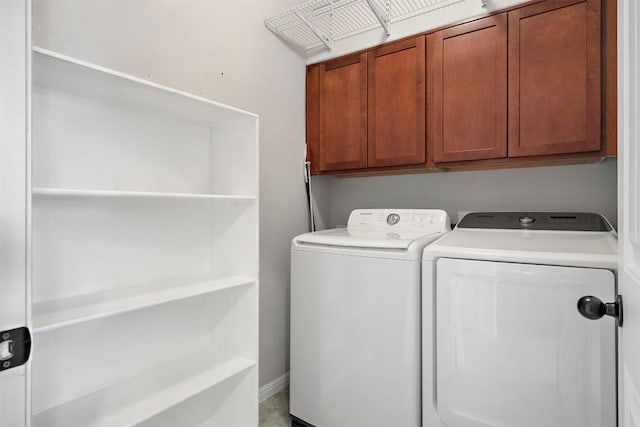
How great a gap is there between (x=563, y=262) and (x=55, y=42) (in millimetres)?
1873

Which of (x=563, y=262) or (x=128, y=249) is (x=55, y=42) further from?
(x=563, y=262)

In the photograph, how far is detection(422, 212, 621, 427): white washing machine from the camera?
1084mm

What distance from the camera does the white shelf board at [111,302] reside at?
38.9 inches

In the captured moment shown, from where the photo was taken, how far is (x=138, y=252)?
4.64 ft

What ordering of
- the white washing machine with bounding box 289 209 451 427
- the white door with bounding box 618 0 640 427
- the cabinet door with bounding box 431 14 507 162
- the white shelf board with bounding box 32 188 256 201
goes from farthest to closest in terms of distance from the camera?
the cabinet door with bounding box 431 14 507 162
the white washing machine with bounding box 289 209 451 427
the white shelf board with bounding box 32 188 256 201
the white door with bounding box 618 0 640 427

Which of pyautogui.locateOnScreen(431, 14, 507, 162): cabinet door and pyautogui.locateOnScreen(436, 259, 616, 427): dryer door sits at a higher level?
pyautogui.locateOnScreen(431, 14, 507, 162): cabinet door

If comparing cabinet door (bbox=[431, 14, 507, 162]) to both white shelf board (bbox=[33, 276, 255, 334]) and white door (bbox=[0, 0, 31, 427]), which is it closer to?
white shelf board (bbox=[33, 276, 255, 334])

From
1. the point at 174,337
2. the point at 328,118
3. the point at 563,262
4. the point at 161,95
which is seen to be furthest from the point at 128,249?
the point at 563,262

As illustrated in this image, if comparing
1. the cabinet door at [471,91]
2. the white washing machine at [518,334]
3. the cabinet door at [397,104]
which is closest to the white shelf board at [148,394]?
the white washing machine at [518,334]

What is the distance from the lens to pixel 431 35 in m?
1.87

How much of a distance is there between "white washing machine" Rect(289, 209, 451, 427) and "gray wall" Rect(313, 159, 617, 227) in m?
0.38

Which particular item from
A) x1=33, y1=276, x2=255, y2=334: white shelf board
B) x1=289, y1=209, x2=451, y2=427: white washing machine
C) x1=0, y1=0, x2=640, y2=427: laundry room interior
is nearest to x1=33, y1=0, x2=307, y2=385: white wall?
x1=0, y1=0, x2=640, y2=427: laundry room interior

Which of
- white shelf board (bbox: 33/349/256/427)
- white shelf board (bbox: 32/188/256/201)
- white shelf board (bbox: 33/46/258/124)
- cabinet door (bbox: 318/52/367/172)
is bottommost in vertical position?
white shelf board (bbox: 33/349/256/427)

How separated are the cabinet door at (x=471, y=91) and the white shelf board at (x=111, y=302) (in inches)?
50.3
